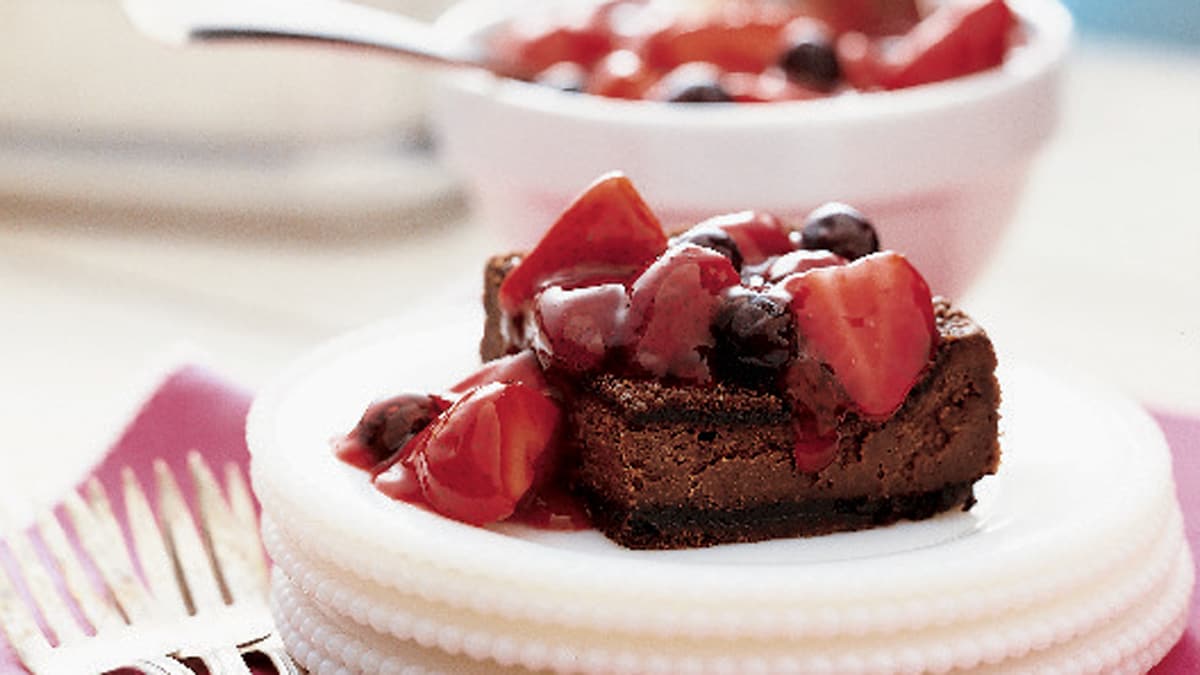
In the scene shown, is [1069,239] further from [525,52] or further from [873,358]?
[873,358]

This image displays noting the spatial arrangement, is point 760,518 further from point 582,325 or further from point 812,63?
point 812,63

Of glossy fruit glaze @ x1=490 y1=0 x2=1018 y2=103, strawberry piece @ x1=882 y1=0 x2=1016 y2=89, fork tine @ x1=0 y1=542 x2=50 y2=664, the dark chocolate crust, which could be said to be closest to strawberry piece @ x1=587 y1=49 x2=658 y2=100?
glossy fruit glaze @ x1=490 y1=0 x2=1018 y2=103

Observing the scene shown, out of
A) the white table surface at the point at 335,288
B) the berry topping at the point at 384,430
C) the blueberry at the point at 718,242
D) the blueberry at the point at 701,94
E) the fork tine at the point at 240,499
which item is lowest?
the white table surface at the point at 335,288

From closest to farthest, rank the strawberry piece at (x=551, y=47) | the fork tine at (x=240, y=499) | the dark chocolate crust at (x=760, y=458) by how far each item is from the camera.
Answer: the dark chocolate crust at (x=760, y=458)
the fork tine at (x=240, y=499)
the strawberry piece at (x=551, y=47)

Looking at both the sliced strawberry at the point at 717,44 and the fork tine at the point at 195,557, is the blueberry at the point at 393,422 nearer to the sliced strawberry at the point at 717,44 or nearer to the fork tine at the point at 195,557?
the fork tine at the point at 195,557

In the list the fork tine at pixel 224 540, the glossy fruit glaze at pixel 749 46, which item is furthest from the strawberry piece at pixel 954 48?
the fork tine at pixel 224 540

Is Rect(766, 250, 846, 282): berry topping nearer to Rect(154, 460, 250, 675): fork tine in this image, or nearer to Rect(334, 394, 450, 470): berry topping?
Rect(334, 394, 450, 470): berry topping

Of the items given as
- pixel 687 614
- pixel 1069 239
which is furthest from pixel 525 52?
pixel 687 614

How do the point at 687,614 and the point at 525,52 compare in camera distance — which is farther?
the point at 525,52

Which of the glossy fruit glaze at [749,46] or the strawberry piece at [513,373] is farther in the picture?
the glossy fruit glaze at [749,46]
